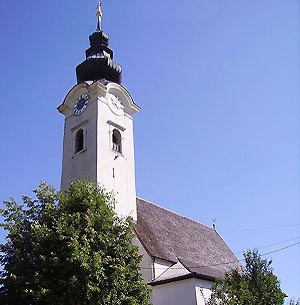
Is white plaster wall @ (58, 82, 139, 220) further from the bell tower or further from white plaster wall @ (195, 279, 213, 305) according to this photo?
white plaster wall @ (195, 279, 213, 305)

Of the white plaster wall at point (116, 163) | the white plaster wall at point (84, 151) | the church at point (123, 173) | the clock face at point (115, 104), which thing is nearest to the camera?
the church at point (123, 173)

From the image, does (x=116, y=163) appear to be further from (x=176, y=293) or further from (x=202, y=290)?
(x=202, y=290)

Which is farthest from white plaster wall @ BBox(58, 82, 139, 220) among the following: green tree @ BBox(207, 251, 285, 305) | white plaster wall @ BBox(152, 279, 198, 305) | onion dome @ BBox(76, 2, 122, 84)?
green tree @ BBox(207, 251, 285, 305)

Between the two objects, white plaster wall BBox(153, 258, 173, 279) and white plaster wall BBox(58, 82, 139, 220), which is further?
white plaster wall BBox(58, 82, 139, 220)

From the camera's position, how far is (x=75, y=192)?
1641cm

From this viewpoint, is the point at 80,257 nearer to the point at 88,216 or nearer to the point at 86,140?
the point at 88,216

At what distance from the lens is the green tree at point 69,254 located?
14.0 meters

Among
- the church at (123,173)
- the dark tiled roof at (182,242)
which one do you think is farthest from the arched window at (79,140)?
the dark tiled roof at (182,242)

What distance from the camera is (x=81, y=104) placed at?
26.1 meters

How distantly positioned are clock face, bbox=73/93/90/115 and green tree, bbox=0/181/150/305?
9.73 metres

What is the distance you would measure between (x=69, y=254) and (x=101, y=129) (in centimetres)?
1112

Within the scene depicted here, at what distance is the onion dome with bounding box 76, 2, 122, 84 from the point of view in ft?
87.8

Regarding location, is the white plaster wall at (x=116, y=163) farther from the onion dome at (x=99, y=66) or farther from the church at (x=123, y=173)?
the onion dome at (x=99, y=66)

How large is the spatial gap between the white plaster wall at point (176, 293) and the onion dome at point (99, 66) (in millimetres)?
13020
